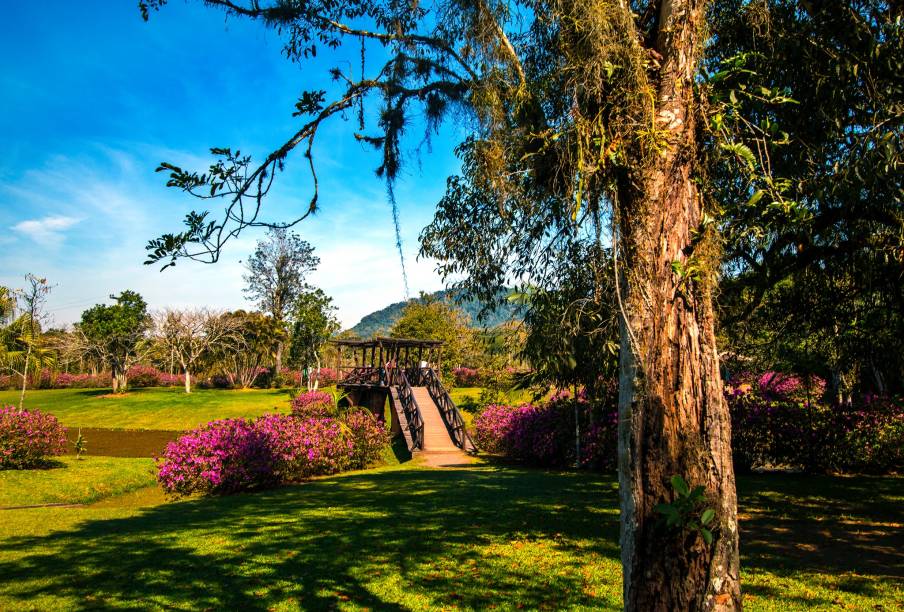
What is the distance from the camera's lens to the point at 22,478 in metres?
13.8

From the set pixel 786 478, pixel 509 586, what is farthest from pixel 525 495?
pixel 786 478

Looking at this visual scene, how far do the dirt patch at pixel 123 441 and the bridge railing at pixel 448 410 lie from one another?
1028cm

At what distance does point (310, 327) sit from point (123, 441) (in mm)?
18892

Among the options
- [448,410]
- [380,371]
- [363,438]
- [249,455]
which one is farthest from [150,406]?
[249,455]

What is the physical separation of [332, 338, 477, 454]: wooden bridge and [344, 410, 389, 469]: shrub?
4.79 feet

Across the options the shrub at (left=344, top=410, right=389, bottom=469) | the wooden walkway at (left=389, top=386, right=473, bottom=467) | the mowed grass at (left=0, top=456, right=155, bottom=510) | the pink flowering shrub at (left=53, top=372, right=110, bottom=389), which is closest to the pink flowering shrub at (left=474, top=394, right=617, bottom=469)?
the wooden walkway at (left=389, top=386, right=473, bottom=467)

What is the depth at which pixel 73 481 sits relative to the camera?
14.1m

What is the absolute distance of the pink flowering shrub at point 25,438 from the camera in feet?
48.1

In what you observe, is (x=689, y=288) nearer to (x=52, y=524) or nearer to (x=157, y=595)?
(x=157, y=595)

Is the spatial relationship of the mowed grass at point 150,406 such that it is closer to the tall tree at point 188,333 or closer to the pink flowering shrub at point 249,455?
the tall tree at point 188,333

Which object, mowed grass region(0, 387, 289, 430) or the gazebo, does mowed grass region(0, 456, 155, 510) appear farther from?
mowed grass region(0, 387, 289, 430)

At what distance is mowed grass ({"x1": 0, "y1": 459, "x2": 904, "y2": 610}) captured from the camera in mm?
5085

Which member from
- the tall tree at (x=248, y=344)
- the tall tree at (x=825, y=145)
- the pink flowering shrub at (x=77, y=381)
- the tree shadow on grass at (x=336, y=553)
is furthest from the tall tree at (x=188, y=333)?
the tall tree at (x=825, y=145)

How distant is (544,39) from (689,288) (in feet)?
6.52
